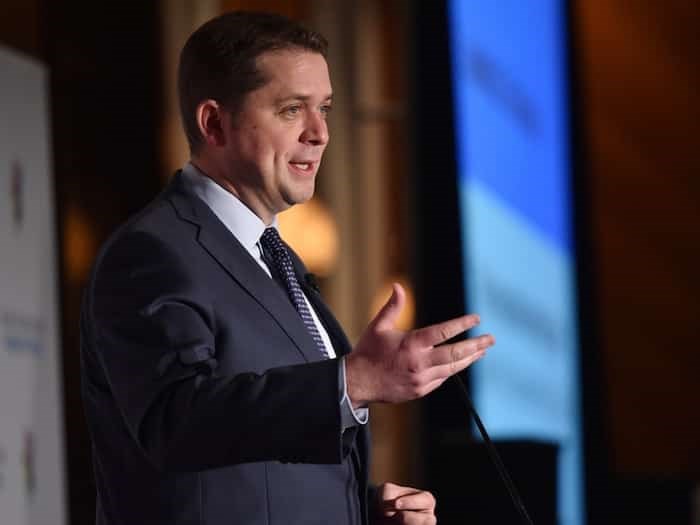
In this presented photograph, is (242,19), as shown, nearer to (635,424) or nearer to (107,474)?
(107,474)

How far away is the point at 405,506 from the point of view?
7.06ft

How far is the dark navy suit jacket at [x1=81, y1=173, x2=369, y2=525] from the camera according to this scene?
172cm

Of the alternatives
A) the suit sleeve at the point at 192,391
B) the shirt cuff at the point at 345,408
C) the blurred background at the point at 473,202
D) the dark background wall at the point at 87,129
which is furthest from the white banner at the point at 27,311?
the shirt cuff at the point at 345,408

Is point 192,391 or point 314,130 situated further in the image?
point 314,130

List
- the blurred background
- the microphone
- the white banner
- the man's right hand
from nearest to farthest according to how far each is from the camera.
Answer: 1. the man's right hand
2. the microphone
3. the white banner
4. the blurred background

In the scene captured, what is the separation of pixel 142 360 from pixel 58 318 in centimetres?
301

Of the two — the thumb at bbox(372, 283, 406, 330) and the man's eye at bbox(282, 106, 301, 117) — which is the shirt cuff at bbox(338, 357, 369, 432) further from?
the man's eye at bbox(282, 106, 301, 117)

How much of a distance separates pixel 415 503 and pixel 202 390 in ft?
1.86

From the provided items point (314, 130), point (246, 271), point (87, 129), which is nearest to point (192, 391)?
point (246, 271)

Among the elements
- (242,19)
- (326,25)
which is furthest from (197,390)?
(326,25)

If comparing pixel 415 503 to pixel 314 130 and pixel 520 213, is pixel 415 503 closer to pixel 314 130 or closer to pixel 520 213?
pixel 314 130

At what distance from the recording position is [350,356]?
173 cm

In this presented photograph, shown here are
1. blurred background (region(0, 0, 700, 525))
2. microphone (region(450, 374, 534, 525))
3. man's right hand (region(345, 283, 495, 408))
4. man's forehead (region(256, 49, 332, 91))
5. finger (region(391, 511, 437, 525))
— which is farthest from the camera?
blurred background (region(0, 0, 700, 525))

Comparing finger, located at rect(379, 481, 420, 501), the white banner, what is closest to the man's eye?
finger, located at rect(379, 481, 420, 501)
